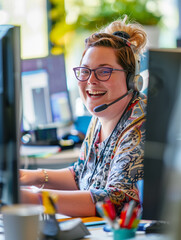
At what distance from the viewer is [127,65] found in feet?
5.68

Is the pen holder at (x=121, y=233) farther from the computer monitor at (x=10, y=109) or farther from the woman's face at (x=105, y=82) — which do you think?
the woman's face at (x=105, y=82)

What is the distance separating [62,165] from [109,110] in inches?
40.3

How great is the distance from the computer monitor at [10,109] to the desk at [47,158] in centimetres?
147

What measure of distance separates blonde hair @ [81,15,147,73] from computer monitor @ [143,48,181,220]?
2.03ft


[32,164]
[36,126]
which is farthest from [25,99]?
[32,164]

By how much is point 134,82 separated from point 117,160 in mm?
313

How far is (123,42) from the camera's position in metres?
1.75

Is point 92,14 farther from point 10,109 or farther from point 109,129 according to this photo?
point 10,109

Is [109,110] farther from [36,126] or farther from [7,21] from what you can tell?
[7,21]

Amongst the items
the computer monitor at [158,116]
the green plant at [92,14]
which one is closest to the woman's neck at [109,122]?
the computer monitor at [158,116]

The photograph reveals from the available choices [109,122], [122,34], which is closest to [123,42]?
[122,34]

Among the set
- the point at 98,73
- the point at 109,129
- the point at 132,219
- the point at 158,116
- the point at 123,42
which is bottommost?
the point at 132,219

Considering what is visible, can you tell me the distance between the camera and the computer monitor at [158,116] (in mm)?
1075

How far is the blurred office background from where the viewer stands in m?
3.58
